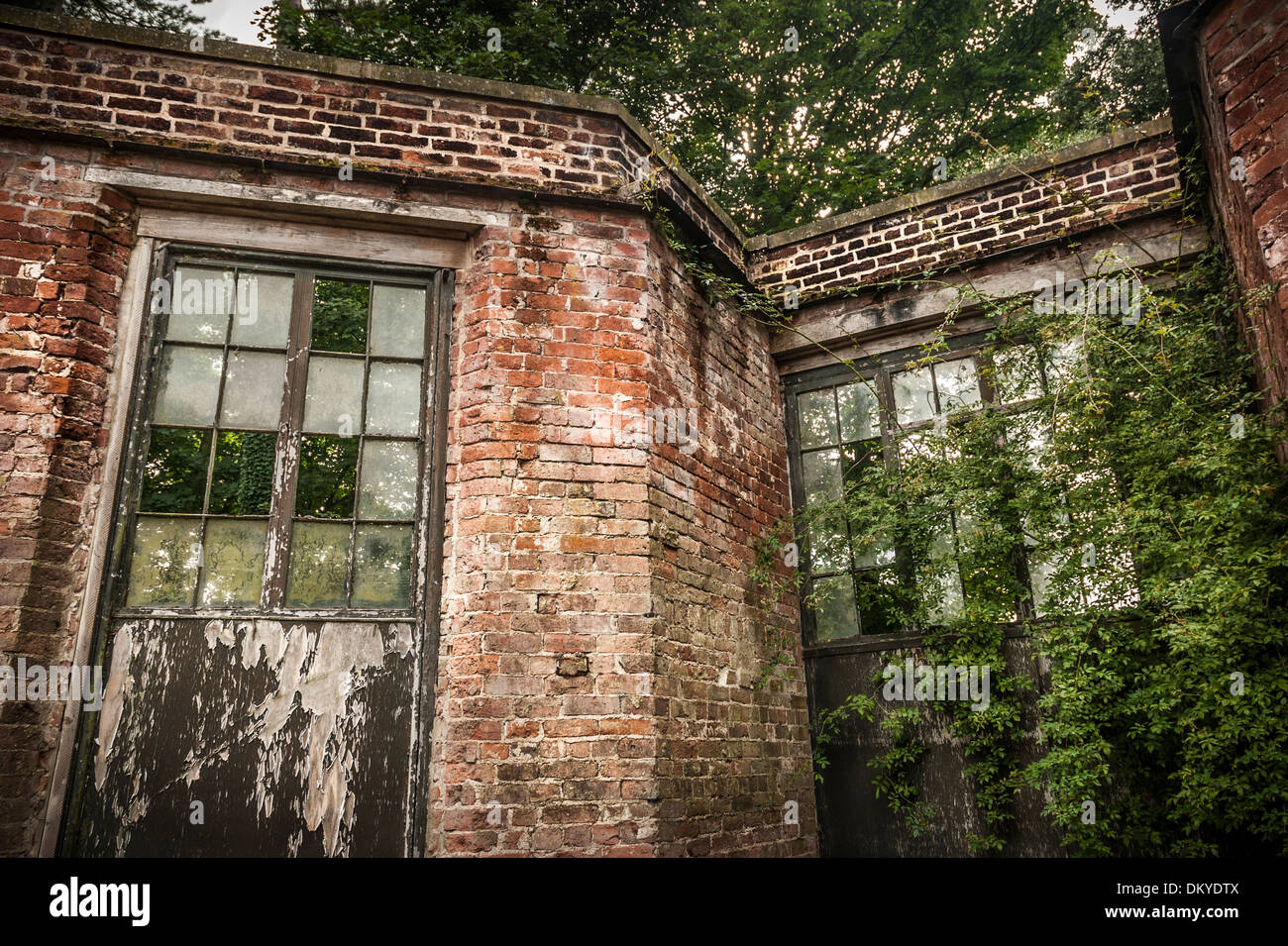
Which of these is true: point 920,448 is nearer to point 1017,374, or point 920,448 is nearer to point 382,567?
point 1017,374

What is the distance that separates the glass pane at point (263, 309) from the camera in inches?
156

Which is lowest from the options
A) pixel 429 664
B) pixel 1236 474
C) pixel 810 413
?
pixel 429 664

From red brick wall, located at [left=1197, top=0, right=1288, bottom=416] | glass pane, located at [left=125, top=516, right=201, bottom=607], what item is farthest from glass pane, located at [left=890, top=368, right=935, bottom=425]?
glass pane, located at [left=125, top=516, right=201, bottom=607]

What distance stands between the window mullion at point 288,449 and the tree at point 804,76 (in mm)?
8029

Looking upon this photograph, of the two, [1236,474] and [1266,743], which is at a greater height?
[1236,474]

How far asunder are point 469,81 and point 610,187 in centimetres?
93

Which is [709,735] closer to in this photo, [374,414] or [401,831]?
[401,831]

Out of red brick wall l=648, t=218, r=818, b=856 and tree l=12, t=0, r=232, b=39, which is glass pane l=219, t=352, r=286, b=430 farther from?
tree l=12, t=0, r=232, b=39

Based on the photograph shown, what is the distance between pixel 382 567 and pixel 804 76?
1225cm

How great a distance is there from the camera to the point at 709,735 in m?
4.09

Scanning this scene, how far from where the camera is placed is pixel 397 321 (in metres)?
4.16

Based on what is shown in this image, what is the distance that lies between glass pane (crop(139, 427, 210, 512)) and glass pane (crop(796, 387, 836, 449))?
3.87 meters

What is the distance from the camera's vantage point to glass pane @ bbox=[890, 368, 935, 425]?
213 inches
